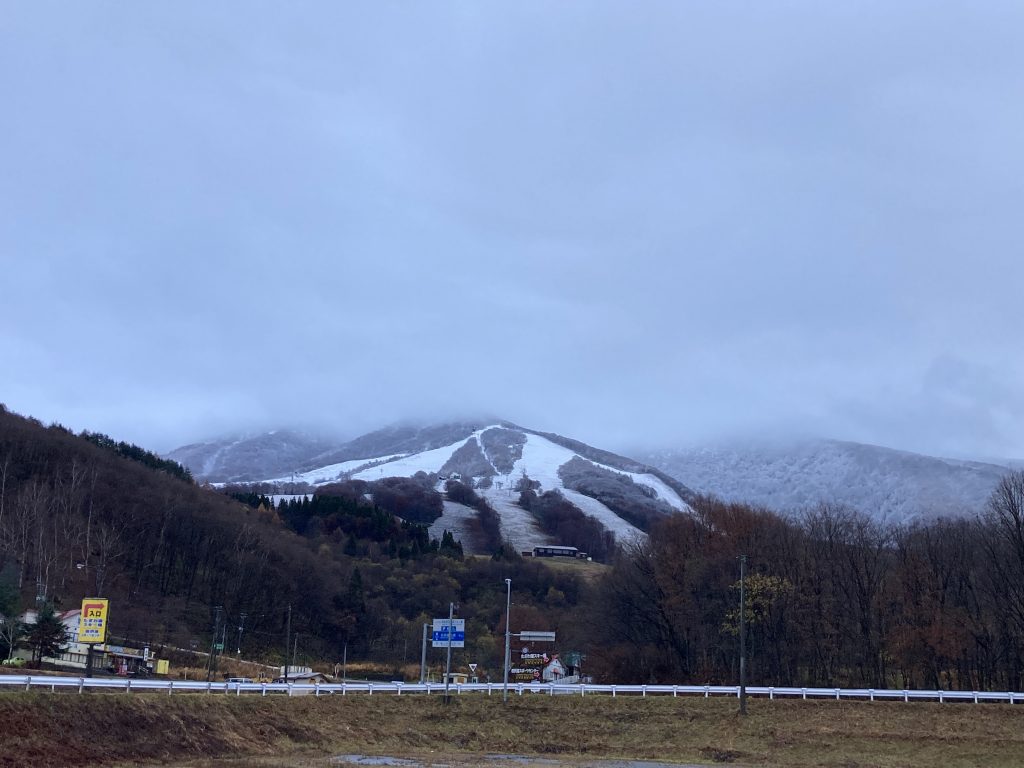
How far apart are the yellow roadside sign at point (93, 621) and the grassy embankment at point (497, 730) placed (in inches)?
241

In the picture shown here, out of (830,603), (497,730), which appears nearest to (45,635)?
(497,730)

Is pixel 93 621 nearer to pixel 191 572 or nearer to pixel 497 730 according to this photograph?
pixel 497 730

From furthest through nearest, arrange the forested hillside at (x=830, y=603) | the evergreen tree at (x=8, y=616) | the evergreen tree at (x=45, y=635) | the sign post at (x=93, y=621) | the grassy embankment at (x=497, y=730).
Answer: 1. the forested hillside at (x=830, y=603)
2. the evergreen tree at (x=45, y=635)
3. the evergreen tree at (x=8, y=616)
4. the sign post at (x=93, y=621)
5. the grassy embankment at (x=497, y=730)

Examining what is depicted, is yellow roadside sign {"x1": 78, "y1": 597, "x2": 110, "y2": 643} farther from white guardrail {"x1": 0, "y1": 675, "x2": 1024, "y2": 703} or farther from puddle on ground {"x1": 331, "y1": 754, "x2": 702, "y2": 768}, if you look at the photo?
puddle on ground {"x1": 331, "y1": 754, "x2": 702, "y2": 768}

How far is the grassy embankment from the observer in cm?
3828

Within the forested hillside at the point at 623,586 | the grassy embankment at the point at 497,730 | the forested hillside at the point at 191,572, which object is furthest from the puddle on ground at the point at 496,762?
the forested hillside at the point at 191,572

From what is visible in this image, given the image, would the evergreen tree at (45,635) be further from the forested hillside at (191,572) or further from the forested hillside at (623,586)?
the forested hillside at (191,572)

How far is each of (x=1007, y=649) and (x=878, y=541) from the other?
14.1m

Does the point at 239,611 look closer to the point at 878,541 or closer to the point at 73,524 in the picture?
the point at 73,524

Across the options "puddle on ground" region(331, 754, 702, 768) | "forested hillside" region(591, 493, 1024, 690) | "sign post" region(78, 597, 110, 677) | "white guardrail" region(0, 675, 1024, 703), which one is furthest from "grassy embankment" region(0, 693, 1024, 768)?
"forested hillside" region(591, 493, 1024, 690)

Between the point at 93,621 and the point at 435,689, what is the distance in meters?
23.2

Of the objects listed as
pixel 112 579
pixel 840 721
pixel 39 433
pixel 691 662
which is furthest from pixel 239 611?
pixel 840 721

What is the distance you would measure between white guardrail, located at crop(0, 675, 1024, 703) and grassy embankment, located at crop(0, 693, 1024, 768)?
1.35m

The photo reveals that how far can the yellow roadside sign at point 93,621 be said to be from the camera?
48594 millimetres
